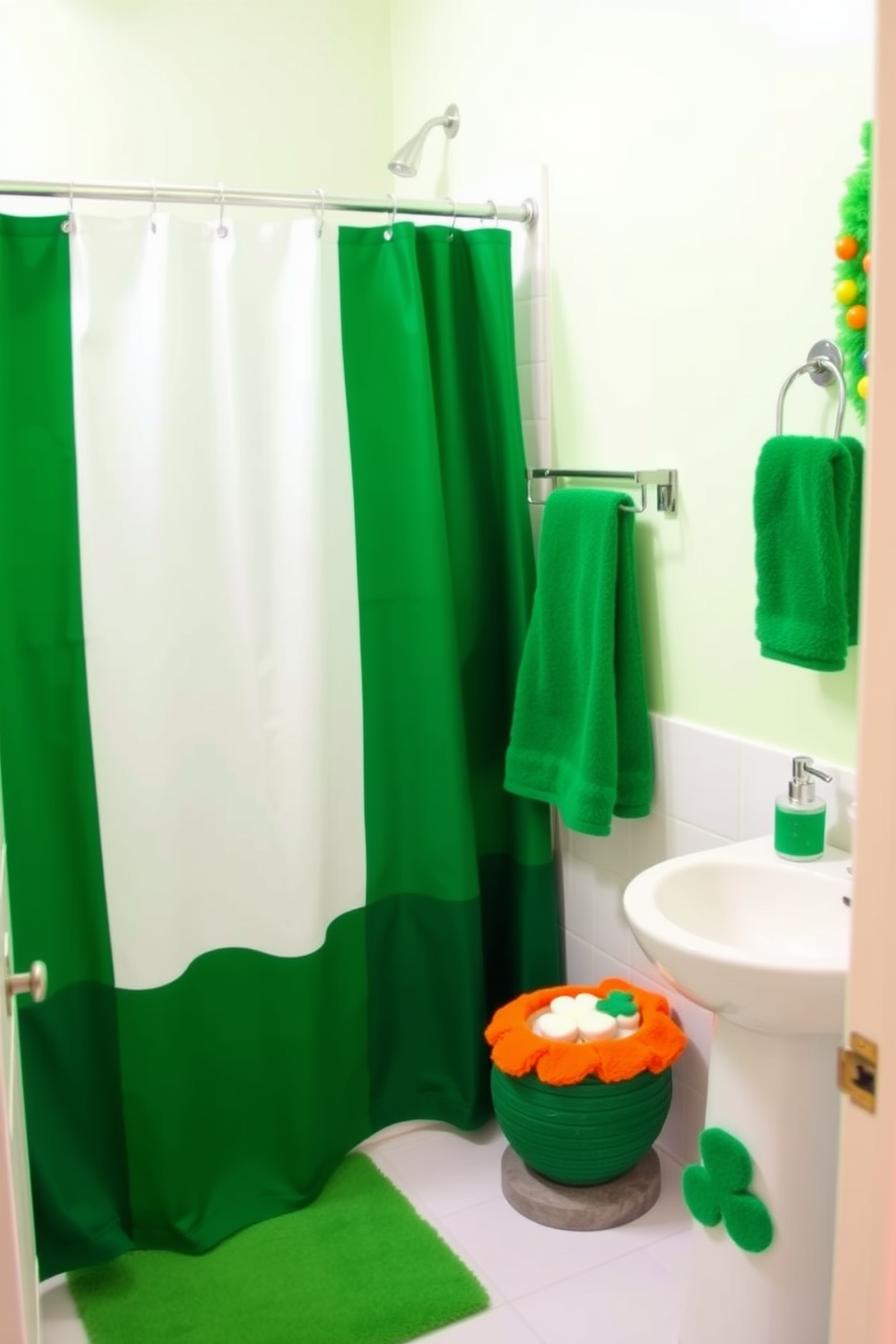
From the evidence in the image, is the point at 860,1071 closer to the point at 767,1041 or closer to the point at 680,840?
the point at 767,1041

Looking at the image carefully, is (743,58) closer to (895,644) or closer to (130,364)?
(130,364)

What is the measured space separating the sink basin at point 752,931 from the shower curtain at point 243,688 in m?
0.65

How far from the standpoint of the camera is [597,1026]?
2.20 metres

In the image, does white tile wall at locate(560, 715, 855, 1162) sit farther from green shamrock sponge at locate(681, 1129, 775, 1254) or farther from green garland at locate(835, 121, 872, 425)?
green garland at locate(835, 121, 872, 425)

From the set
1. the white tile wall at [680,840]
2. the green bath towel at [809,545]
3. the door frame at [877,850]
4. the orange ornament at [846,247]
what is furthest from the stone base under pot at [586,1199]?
the orange ornament at [846,247]

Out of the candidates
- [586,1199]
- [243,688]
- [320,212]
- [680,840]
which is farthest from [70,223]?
[586,1199]

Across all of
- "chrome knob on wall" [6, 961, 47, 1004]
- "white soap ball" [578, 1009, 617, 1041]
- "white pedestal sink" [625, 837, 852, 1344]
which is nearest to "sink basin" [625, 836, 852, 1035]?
"white pedestal sink" [625, 837, 852, 1344]

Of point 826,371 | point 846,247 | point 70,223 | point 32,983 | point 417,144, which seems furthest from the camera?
point 417,144

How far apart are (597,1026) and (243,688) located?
86 cm

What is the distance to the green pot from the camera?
2.11 metres

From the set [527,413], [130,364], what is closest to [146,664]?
[130,364]

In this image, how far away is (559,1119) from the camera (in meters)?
2.12

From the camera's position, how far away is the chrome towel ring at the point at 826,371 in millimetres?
1747

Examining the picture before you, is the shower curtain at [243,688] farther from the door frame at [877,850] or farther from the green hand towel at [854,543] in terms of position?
the door frame at [877,850]
